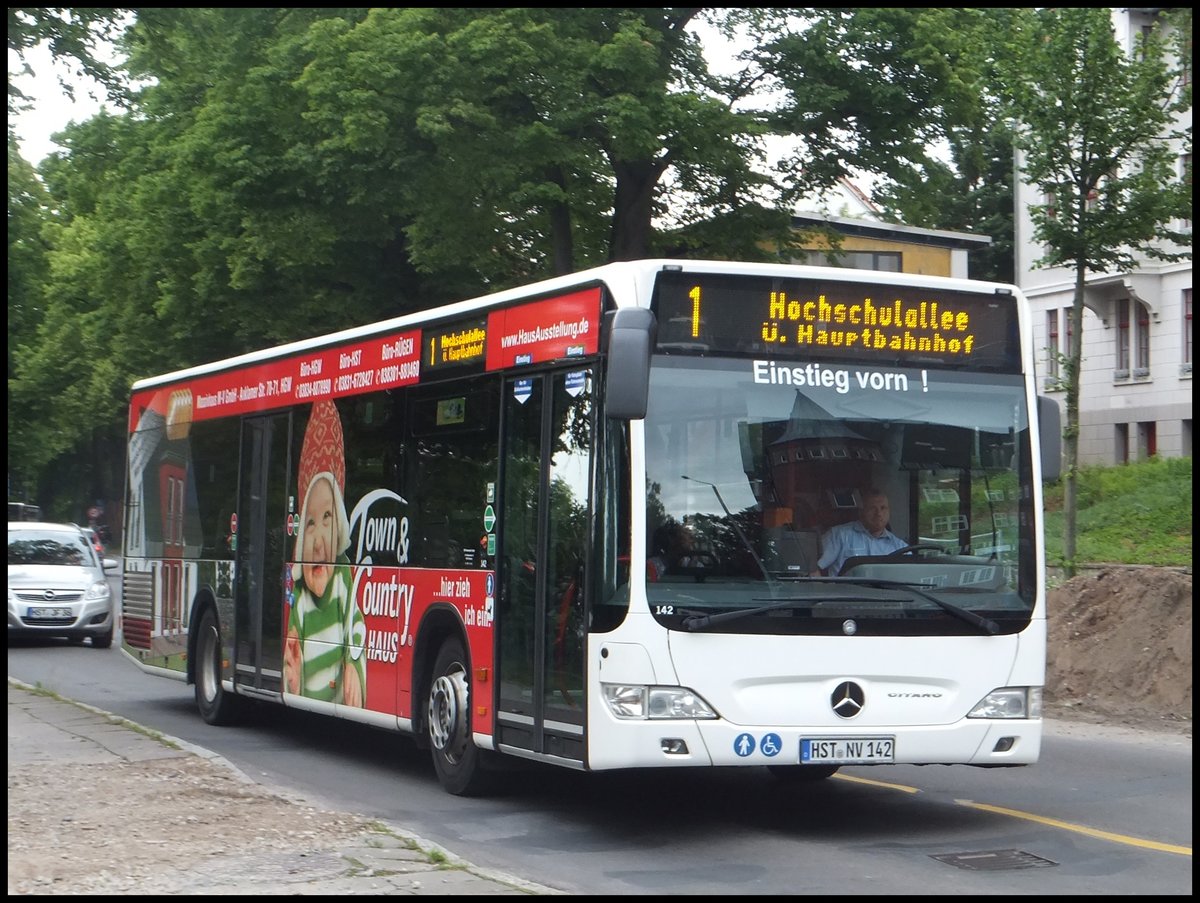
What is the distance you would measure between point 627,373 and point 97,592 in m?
20.1

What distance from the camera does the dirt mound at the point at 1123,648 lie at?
1703cm

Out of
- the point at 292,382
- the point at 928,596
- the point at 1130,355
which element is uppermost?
the point at 1130,355

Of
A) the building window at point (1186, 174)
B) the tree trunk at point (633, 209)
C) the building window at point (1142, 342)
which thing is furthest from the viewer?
the building window at point (1142, 342)

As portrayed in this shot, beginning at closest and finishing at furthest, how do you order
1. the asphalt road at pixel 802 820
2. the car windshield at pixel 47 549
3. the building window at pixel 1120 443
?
the asphalt road at pixel 802 820 < the car windshield at pixel 47 549 < the building window at pixel 1120 443

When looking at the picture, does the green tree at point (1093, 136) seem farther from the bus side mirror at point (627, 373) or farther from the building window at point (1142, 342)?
the building window at point (1142, 342)

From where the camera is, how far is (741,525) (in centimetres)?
923

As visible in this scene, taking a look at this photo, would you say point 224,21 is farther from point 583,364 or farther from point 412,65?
point 583,364

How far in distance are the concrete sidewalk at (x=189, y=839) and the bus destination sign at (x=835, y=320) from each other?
10.1 feet

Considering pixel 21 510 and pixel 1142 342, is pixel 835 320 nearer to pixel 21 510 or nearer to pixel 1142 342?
pixel 1142 342

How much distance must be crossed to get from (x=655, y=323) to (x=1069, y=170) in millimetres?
11678

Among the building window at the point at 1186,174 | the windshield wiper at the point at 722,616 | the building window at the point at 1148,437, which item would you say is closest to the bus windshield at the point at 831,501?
the windshield wiper at the point at 722,616

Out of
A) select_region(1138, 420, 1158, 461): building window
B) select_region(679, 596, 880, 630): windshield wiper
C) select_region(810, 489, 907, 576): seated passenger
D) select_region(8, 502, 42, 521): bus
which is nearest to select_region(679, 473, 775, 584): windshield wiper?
select_region(679, 596, 880, 630): windshield wiper

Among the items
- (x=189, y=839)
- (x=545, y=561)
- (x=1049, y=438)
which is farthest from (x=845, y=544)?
(x=189, y=839)

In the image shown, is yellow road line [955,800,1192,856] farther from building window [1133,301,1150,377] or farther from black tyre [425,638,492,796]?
building window [1133,301,1150,377]
